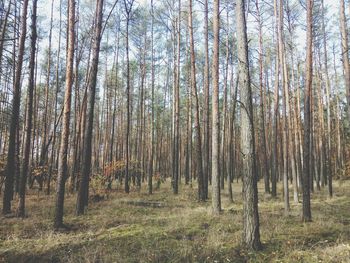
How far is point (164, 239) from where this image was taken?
20.2ft

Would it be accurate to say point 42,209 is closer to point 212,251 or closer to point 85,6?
point 212,251

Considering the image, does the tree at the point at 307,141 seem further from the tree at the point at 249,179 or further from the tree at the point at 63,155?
the tree at the point at 63,155

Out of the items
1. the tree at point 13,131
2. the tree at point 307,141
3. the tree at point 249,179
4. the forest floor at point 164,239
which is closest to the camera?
the forest floor at point 164,239

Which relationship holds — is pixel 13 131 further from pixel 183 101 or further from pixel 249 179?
pixel 183 101

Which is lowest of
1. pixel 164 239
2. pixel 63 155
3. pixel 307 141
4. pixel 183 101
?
pixel 164 239

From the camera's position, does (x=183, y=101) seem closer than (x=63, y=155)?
No

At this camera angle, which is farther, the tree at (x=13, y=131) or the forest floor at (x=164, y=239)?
the tree at (x=13, y=131)

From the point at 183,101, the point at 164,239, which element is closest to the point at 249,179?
the point at 164,239

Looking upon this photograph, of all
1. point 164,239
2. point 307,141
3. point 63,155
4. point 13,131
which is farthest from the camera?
point 13,131

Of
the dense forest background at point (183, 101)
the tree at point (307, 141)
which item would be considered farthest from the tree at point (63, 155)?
the tree at point (307, 141)

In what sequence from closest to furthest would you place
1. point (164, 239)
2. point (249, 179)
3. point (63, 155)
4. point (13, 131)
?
point (249, 179)
point (164, 239)
point (63, 155)
point (13, 131)

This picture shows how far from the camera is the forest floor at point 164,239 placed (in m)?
5.06

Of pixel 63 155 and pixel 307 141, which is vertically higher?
pixel 307 141

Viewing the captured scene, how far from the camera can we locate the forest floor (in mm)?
5062
